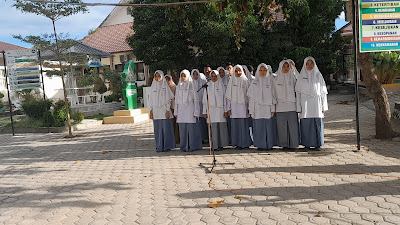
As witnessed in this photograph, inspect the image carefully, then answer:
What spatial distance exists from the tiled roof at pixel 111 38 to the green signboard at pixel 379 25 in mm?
21007

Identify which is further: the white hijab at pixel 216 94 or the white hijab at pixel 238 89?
the white hijab at pixel 216 94

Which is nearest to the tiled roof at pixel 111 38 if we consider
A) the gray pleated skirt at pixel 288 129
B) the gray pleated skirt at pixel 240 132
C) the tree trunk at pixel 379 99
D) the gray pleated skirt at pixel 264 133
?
the gray pleated skirt at pixel 240 132

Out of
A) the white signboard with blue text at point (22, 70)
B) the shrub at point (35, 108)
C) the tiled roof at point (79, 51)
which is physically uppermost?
the tiled roof at point (79, 51)

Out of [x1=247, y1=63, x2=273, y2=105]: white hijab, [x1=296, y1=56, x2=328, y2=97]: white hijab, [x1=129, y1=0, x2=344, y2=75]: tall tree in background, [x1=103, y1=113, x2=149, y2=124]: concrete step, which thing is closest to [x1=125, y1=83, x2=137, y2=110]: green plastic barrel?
[x1=103, y1=113, x2=149, y2=124]: concrete step

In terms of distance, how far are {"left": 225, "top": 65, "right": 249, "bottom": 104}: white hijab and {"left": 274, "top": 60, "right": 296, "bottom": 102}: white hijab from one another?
0.72 m

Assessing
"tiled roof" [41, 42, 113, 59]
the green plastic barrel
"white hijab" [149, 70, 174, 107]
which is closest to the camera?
"white hijab" [149, 70, 174, 107]

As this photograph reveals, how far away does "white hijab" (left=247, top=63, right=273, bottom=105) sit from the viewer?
7266mm

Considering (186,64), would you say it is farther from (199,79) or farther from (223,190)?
(223,190)

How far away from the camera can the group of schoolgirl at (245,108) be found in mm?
6949

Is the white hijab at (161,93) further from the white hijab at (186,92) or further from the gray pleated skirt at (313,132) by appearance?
the gray pleated skirt at (313,132)

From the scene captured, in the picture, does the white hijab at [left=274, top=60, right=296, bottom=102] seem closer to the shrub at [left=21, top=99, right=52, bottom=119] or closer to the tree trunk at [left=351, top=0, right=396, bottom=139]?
the tree trunk at [left=351, top=0, right=396, bottom=139]

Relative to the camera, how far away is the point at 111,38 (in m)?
28.4

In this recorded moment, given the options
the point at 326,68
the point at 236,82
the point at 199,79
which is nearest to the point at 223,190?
the point at 236,82

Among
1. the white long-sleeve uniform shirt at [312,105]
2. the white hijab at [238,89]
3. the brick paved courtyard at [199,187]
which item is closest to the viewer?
the brick paved courtyard at [199,187]
